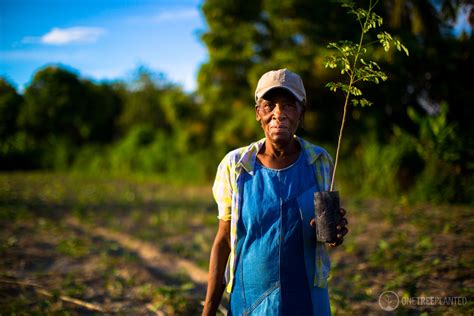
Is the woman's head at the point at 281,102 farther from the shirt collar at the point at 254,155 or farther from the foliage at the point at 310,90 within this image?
the foliage at the point at 310,90

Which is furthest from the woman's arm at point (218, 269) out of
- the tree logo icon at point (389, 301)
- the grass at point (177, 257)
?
the tree logo icon at point (389, 301)

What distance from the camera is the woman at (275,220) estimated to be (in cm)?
205

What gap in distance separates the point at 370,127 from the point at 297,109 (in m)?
9.06

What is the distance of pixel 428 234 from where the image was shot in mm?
5980

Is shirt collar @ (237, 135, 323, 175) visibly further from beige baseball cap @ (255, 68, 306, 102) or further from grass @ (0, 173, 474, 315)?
grass @ (0, 173, 474, 315)

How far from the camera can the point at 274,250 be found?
80.6 inches

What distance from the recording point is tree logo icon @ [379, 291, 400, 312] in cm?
418

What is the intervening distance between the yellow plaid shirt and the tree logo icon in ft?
8.01

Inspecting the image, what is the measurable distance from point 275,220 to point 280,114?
20.3 inches

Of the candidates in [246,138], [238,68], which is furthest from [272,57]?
[246,138]

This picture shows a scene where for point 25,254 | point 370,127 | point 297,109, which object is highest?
point 370,127

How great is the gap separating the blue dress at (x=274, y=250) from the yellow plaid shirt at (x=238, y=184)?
40 millimetres

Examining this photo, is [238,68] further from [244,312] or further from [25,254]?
[244,312]

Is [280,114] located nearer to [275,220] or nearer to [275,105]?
[275,105]
